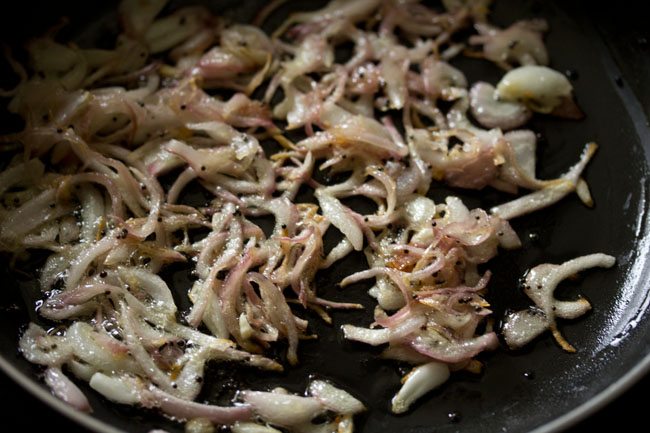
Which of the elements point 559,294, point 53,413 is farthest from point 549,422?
point 53,413

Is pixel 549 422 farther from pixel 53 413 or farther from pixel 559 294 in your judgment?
pixel 53 413

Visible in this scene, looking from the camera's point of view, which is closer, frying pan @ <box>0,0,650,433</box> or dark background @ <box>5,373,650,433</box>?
dark background @ <box>5,373,650,433</box>

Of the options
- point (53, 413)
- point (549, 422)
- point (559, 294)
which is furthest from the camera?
point (559, 294)

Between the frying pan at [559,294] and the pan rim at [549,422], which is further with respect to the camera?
the frying pan at [559,294]

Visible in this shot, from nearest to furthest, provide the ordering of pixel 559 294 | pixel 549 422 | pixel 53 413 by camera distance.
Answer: pixel 53 413
pixel 549 422
pixel 559 294

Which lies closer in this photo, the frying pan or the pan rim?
the pan rim

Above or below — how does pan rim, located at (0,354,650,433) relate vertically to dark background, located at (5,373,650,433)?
above

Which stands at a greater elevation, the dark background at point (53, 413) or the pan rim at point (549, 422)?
the pan rim at point (549, 422)

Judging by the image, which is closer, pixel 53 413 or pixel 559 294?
pixel 53 413

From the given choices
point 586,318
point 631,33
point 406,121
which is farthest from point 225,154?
point 631,33
